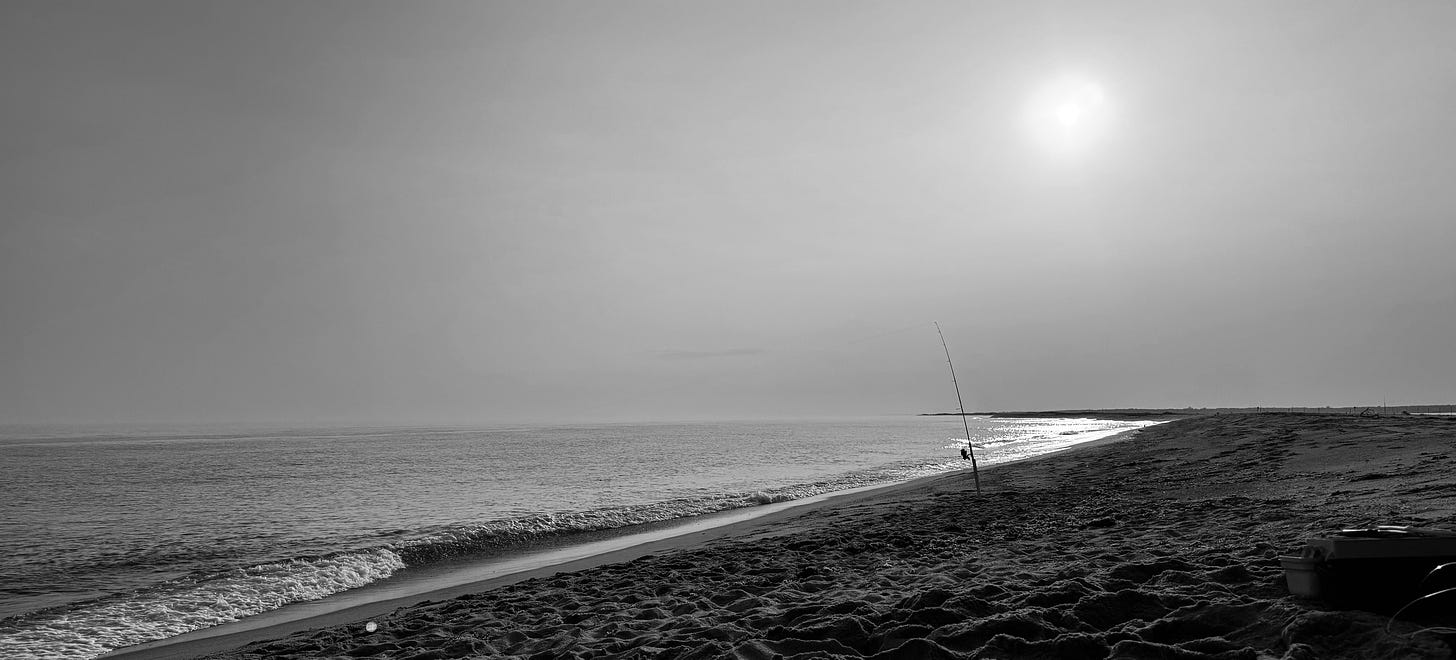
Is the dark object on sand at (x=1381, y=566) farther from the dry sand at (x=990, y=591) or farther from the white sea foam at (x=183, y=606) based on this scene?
the white sea foam at (x=183, y=606)

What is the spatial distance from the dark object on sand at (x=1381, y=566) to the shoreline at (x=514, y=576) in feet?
27.7

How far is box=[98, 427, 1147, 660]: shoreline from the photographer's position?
7.84 meters

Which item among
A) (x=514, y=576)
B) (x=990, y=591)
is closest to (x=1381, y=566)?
(x=990, y=591)

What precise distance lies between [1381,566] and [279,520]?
19599 millimetres

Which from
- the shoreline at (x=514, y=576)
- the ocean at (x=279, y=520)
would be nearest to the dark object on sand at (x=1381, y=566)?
the shoreline at (x=514, y=576)

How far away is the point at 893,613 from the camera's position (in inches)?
219

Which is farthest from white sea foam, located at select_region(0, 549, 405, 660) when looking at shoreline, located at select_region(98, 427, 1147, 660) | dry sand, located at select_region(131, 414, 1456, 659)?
dry sand, located at select_region(131, 414, 1456, 659)

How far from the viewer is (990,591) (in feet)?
19.2

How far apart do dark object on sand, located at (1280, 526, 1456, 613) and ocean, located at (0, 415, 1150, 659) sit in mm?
11051

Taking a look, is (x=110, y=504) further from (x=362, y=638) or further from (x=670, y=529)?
(x=362, y=638)

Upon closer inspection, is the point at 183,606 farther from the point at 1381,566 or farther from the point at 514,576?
the point at 1381,566

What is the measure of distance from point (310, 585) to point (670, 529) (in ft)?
22.9

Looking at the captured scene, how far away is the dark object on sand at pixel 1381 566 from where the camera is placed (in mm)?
4082

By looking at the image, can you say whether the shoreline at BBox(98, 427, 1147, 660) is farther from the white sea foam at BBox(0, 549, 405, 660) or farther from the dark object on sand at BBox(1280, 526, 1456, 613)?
the dark object on sand at BBox(1280, 526, 1456, 613)
